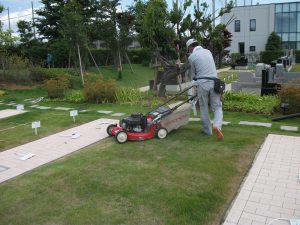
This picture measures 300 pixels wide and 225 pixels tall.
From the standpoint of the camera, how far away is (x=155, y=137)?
20.7ft

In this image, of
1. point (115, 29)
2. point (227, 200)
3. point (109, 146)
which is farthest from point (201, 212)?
point (115, 29)

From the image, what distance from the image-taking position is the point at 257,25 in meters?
36.6

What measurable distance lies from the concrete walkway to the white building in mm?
31513

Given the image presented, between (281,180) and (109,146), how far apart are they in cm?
295

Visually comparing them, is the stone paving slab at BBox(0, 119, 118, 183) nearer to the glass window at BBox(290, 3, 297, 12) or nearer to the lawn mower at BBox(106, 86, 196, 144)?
the lawn mower at BBox(106, 86, 196, 144)

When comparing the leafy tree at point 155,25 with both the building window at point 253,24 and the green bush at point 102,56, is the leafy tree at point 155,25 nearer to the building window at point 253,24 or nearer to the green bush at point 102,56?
the green bush at point 102,56

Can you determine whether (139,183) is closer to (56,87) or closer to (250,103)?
(250,103)

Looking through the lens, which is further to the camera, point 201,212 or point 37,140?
point 37,140

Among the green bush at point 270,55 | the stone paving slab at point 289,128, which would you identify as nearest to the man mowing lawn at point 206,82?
the stone paving slab at point 289,128

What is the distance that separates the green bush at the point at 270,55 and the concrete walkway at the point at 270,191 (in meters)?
28.5

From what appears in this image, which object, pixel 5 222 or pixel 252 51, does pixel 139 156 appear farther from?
pixel 252 51

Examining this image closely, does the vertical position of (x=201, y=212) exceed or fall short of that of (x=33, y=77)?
it falls short

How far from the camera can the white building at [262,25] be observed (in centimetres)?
3512

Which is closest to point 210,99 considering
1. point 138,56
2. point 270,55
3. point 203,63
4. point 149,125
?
point 203,63
